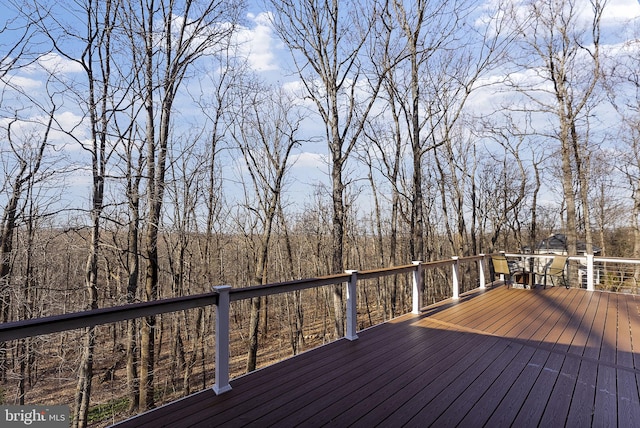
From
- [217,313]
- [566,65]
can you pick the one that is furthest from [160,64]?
[566,65]

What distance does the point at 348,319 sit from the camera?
12.9 ft

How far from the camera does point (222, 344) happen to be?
101 inches

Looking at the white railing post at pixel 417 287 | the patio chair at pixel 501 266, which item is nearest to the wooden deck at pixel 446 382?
the white railing post at pixel 417 287

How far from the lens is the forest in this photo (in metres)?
5.80

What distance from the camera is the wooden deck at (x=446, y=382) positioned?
2.18m

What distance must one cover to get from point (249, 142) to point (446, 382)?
1194 cm

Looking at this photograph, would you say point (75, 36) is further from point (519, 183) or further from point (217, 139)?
point (519, 183)

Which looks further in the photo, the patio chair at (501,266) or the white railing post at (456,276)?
the patio chair at (501,266)

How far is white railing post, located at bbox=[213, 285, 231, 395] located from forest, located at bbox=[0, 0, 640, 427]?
151 inches

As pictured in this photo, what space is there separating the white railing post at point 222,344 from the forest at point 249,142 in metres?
3.84

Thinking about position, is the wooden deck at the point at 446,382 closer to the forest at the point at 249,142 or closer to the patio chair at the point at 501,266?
the patio chair at the point at 501,266

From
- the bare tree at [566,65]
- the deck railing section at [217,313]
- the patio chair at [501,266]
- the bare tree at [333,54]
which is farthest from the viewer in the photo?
the bare tree at [566,65]

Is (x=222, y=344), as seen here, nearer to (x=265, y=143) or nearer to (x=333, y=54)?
(x=333, y=54)

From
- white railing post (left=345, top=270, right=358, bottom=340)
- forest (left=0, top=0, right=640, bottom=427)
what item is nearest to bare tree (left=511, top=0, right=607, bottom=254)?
forest (left=0, top=0, right=640, bottom=427)
